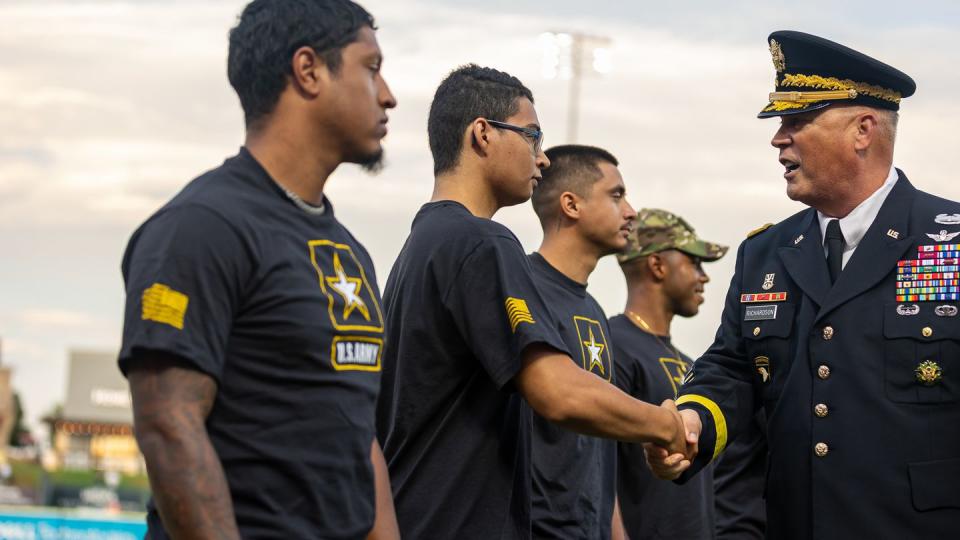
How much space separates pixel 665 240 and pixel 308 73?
5365mm

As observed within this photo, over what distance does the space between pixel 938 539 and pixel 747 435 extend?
1.42 metres

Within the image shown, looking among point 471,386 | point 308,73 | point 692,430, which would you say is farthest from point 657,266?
point 308,73

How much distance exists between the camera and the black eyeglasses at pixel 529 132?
17.6 feet

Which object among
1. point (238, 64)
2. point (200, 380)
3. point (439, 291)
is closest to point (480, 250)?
point (439, 291)

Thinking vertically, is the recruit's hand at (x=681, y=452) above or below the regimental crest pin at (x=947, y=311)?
below

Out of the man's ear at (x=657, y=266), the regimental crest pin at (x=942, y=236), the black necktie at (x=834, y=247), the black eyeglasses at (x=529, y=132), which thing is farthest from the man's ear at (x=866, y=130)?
the man's ear at (x=657, y=266)

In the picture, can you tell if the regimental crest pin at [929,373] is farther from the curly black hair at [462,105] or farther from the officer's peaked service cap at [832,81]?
the curly black hair at [462,105]

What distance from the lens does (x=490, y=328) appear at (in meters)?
4.56

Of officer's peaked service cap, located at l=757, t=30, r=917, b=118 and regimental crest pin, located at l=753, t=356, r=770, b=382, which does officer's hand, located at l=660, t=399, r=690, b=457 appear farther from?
officer's peaked service cap, located at l=757, t=30, r=917, b=118

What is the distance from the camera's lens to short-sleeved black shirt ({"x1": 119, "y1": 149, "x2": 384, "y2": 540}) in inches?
127

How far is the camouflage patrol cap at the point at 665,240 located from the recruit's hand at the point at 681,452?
3209mm

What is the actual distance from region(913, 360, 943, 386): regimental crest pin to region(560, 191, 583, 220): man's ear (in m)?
2.53

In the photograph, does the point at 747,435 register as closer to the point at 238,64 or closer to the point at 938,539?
the point at 938,539

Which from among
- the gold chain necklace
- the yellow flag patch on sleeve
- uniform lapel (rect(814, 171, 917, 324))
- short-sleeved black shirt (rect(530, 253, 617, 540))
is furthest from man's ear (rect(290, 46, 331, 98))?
the gold chain necklace
